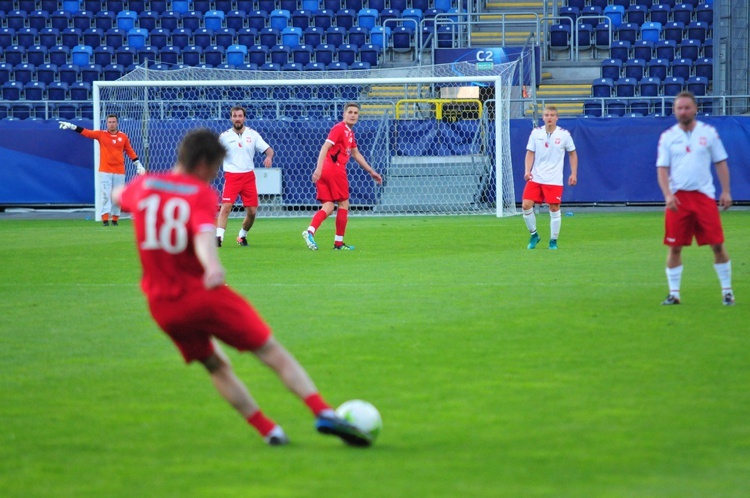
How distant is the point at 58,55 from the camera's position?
3092cm

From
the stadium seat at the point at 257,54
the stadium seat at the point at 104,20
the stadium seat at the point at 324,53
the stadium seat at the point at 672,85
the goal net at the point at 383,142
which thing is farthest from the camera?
the stadium seat at the point at 104,20

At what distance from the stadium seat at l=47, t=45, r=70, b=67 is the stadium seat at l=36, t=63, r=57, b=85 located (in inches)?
30.9

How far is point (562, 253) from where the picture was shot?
50.2 feet

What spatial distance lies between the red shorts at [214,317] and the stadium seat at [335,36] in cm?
2665

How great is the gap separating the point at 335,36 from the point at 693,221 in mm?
22424

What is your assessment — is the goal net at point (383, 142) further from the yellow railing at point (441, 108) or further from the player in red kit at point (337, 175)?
the player in red kit at point (337, 175)

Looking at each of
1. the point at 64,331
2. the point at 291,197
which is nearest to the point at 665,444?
the point at 64,331

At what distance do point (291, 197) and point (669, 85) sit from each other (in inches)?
401

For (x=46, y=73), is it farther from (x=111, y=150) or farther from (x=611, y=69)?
(x=611, y=69)

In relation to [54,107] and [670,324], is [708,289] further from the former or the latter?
[54,107]

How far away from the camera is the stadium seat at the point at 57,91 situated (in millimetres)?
29125

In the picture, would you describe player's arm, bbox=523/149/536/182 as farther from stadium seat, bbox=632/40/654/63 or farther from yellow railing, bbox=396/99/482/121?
stadium seat, bbox=632/40/654/63

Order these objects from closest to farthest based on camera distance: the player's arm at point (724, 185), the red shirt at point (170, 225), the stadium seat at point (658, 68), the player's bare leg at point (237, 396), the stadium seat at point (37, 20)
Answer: the red shirt at point (170, 225) → the player's bare leg at point (237, 396) → the player's arm at point (724, 185) → the stadium seat at point (658, 68) → the stadium seat at point (37, 20)

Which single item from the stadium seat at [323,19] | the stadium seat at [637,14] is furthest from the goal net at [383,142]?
the stadium seat at [637,14]
